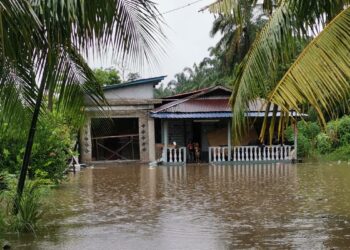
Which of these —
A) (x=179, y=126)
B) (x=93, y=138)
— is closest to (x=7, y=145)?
(x=93, y=138)

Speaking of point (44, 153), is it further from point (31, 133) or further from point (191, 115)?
point (191, 115)

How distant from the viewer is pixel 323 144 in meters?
24.7

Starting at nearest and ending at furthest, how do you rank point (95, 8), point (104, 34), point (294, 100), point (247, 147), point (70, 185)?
point (294, 100) < point (95, 8) < point (104, 34) < point (70, 185) < point (247, 147)

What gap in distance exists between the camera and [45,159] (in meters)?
13.1

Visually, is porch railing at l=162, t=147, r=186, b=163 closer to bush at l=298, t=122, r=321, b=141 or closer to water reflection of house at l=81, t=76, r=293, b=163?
water reflection of house at l=81, t=76, r=293, b=163

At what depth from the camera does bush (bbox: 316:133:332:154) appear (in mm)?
24547

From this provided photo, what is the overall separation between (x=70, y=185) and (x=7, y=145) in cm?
286

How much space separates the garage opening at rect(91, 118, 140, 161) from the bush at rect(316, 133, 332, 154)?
27.1 feet

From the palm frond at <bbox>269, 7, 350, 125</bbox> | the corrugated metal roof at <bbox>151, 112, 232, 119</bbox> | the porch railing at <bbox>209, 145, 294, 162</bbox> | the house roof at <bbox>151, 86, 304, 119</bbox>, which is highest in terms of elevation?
the house roof at <bbox>151, 86, 304, 119</bbox>

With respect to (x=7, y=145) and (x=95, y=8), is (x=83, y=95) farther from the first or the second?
(x=7, y=145)

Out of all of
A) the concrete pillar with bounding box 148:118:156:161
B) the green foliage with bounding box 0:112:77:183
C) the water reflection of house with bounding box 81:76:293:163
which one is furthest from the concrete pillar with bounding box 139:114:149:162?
the green foliage with bounding box 0:112:77:183

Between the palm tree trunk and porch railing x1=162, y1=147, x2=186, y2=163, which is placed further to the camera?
porch railing x1=162, y1=147, x2=186, y2=163

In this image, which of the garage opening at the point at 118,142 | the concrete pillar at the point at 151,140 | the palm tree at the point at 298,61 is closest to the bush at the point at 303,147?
the concrete pillar at the point at 151,140

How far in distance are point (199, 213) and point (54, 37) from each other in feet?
17.7
